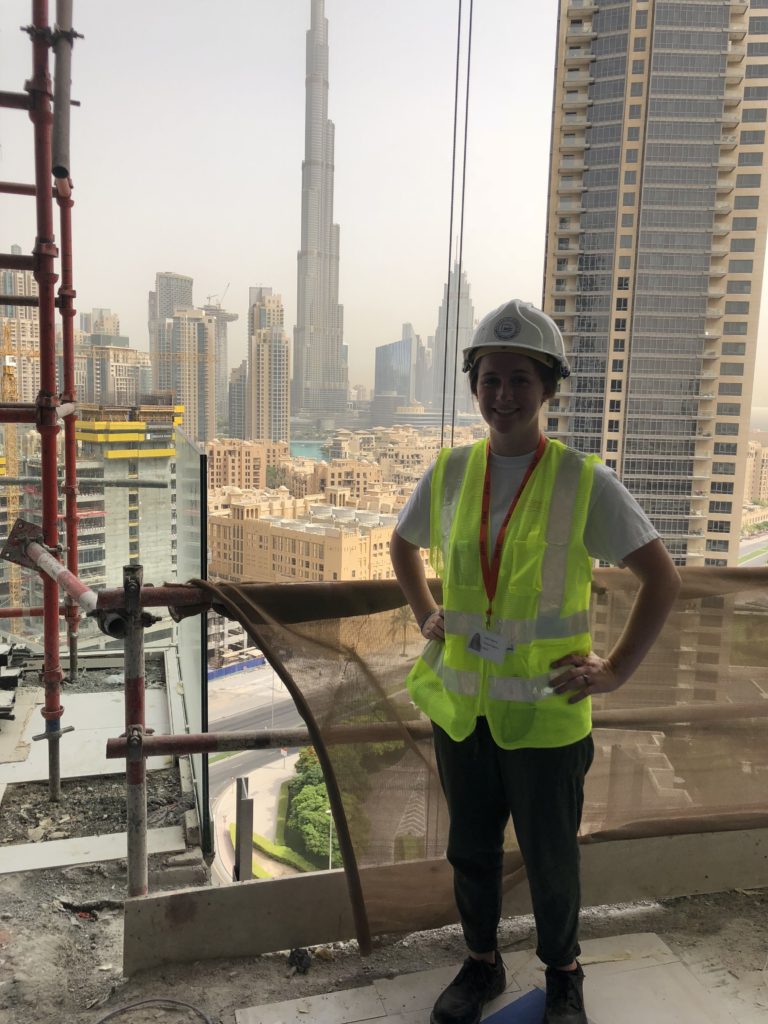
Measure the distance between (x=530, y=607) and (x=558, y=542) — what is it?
109 millimetres

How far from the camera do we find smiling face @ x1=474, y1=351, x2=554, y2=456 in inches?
45.2

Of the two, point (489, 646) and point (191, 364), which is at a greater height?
point (191, 364)

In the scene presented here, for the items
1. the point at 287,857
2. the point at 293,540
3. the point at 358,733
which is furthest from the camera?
the point at 293,540

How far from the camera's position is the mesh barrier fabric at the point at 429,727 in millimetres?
1383

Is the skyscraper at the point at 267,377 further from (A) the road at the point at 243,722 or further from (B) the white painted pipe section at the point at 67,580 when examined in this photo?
(B) the white painted pipe section at the point at 67,580

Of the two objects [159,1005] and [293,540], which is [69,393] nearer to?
[293,540]

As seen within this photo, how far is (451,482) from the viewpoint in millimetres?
1243

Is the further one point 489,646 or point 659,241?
point 659,241

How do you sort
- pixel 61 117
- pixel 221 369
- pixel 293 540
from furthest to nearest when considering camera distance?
1. pixel 221 369
2. pixel 293 540
3. pixel 61 117

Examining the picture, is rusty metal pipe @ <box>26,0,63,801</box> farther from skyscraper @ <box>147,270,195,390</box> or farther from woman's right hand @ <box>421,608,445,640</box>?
skyscraper @ <box>147,270,195,390</box>

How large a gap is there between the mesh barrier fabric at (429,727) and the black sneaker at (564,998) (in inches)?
10.8

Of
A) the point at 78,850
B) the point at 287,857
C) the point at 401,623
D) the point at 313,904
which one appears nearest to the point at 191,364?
the point at 287,857

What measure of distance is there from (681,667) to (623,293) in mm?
12005

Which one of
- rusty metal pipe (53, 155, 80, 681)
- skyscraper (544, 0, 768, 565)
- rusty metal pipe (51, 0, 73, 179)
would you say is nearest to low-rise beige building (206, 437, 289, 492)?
rusty metal pipe (53, 155, 80, 681)
